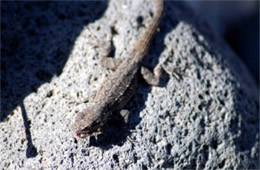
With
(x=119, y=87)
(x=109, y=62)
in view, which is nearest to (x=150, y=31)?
(x=109, y=62)

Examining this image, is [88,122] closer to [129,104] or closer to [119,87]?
[129,104]

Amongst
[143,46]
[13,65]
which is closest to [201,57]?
[143,46]

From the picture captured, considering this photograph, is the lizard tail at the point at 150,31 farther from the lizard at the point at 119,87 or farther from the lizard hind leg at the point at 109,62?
the lizard hind leg at the point at 109,62

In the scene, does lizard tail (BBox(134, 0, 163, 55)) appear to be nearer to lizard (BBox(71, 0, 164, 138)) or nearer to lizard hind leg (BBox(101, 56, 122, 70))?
lizard (BBox(71, 0, 164, 138))

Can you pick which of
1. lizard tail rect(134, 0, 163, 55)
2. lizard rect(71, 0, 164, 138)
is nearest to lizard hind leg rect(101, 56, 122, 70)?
lizard rect(71, 0, 164, 138)

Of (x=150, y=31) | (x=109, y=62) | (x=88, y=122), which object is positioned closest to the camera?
(x=88, y=122)

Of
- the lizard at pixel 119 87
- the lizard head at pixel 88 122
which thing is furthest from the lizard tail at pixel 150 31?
the lizard head at pixel 88 122
